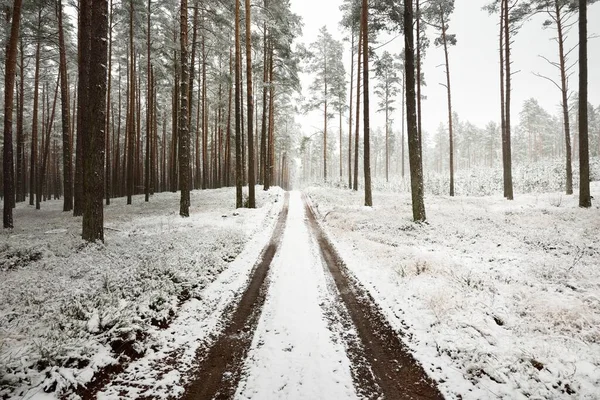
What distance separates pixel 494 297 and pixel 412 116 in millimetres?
8283

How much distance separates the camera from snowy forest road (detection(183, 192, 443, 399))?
11.2 ft

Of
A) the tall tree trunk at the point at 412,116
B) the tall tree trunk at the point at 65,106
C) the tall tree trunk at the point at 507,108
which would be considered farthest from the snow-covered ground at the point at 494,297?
the tall tree trunk at the point at 65,106

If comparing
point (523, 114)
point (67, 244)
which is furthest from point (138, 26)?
point (523, 114)

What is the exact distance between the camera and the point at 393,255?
8.42 m

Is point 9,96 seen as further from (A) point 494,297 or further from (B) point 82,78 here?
(A) point 494,297

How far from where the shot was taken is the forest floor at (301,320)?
136 inches

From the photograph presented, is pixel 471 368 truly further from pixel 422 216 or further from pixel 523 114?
pixel 523 114

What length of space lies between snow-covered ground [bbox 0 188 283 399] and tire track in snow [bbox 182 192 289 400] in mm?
277

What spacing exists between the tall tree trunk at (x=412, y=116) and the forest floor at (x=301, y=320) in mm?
2747

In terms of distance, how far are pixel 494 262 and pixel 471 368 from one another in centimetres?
510

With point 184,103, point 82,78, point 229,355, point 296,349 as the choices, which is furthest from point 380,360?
point 82,78

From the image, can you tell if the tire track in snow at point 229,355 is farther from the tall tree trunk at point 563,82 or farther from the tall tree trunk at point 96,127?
the tall tree trunk at point 563,82

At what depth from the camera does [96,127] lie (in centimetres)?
853

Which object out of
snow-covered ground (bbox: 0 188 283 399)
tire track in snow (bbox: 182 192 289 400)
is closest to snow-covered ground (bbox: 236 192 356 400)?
tire track in snow (bbox: 182 192 289 400)
